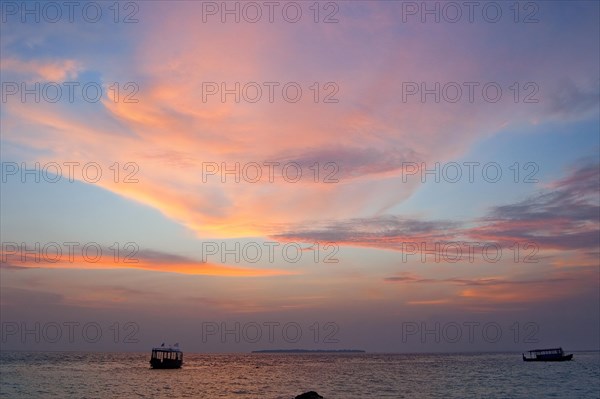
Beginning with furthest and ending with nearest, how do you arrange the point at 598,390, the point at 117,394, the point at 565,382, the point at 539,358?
the point at 539,358 → the point at 565,382 → the point at 598,390 → the point at 117,394

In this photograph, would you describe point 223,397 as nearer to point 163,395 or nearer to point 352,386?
point 163,395

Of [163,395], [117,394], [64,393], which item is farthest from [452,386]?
[64,393]

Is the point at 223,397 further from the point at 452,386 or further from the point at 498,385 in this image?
the point at 498,385

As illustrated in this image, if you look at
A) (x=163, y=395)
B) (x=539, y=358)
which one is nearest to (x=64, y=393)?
(x=163, y=395)

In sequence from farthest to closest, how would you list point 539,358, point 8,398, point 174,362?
point 539,358 < point 174,362 < point 8,398

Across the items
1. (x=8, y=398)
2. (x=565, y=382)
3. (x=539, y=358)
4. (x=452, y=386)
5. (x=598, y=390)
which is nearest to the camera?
(x=8, y=398)

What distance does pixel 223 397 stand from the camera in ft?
228

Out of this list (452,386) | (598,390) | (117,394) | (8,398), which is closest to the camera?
(8,398)

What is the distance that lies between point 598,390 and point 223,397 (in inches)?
1884

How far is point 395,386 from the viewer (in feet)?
273

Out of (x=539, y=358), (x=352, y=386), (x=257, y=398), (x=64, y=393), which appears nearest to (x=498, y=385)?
(x=352, y=386)

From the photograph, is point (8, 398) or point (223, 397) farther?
point (223, 397)

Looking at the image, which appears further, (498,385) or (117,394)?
(498,385)

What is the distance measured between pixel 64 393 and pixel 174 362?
5365 cm
